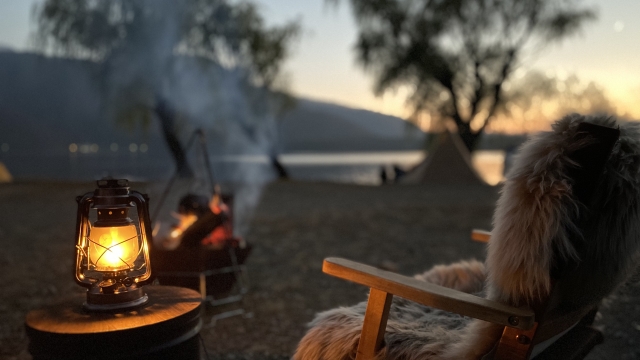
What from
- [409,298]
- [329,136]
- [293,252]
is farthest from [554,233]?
[329,136]

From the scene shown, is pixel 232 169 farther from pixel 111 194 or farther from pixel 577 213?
pixel 577 213

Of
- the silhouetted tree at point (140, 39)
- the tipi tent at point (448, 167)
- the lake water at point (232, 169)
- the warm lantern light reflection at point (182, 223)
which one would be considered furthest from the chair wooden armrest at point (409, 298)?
the tipi tent at point (448, 167)

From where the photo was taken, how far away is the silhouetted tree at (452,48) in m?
13.7

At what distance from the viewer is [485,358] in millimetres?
1362

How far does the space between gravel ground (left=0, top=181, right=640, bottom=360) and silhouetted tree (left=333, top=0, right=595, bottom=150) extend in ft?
18.7

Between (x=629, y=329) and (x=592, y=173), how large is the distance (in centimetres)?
211

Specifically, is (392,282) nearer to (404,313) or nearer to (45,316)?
(404,313)

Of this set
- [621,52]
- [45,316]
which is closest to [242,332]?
[45,316]

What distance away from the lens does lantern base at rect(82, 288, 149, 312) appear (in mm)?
1538

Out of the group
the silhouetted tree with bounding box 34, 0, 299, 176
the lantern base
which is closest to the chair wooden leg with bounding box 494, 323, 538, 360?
the lantern base

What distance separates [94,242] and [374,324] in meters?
0.94

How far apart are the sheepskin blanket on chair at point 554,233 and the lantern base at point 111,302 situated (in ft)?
2.71

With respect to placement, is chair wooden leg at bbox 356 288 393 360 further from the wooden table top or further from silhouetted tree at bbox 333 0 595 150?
silhouetted tree at bbox 333 0 595 150

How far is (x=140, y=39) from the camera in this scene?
9852 mm
